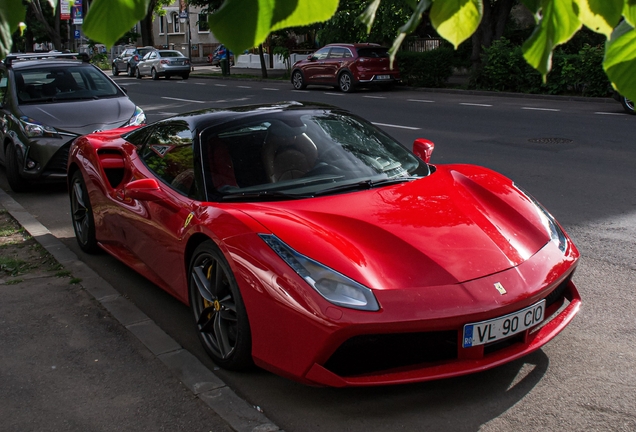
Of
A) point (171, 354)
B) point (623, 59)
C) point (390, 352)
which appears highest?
point (623, 59)

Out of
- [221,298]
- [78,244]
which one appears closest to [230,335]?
[221,298]

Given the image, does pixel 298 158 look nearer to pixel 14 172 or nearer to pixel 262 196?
pixel 262 196

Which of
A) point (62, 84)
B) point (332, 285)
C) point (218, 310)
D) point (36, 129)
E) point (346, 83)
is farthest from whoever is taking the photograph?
point (346, 83)

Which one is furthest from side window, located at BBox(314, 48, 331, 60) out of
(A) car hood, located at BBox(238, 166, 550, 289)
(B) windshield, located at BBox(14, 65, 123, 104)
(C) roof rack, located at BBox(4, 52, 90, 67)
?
(A) car hood, located at BBox(238, 166, 550, 289)

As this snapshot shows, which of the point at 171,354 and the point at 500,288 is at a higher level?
the point at 500,288

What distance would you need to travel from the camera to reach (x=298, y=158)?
4480 mm

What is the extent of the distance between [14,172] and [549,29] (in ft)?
27.5

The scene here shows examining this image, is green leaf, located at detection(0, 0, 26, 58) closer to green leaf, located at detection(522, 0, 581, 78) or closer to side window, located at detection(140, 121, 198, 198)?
green leaf, located at detection(522, 0, 581, 78)

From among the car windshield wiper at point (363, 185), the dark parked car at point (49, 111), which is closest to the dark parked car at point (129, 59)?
the dark parked car at point (49, 111)

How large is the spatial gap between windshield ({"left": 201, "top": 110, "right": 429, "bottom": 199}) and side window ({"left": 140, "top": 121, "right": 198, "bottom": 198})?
14 cm

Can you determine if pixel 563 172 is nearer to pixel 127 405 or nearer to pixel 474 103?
pixel 127 405

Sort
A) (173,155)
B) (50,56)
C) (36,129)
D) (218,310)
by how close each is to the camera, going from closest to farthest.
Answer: (218,310)
(173,155)
(36,129)
(50,56)

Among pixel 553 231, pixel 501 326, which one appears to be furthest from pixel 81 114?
pixel 501 326

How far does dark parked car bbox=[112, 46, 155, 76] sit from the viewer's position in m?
40.8
